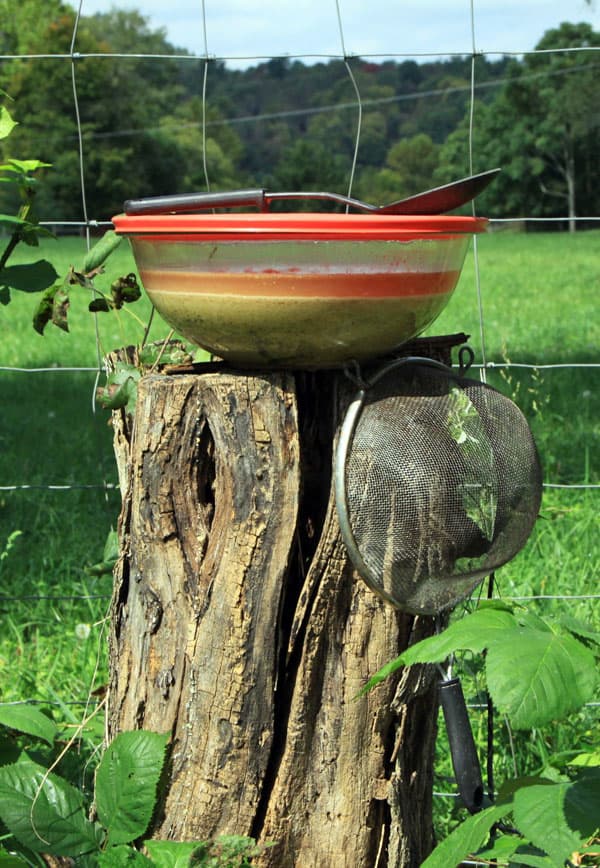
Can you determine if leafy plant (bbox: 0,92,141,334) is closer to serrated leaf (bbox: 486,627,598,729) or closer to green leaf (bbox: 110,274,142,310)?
green leaf (bbox: 110,274,142,310)

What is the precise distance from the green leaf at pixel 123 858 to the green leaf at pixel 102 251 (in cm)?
93

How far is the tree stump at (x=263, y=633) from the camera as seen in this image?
1.53 metres

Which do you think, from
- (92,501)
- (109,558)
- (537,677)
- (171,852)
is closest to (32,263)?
(109,558)

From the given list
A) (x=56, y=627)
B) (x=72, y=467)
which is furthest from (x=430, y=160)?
Result: (x=56, y=627)

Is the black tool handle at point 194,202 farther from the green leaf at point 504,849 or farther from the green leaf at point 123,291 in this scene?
the green leaf at point 504,849

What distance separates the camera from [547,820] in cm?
128

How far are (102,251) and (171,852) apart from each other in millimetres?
958

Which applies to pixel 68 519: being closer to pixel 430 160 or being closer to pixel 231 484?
pixel 231 484

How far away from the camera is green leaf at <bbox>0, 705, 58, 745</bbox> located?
175cm

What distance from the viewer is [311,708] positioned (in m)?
1.58

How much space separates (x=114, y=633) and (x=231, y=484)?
0.37 m

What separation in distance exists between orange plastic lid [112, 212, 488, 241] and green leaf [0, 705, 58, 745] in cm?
86

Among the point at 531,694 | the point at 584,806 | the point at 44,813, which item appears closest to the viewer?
the point at 531,694

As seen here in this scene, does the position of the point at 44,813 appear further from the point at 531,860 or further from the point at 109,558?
the point at 531,860
